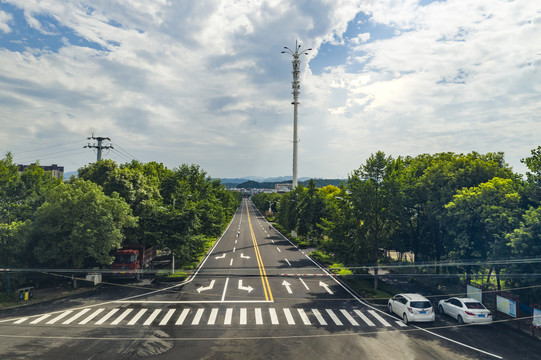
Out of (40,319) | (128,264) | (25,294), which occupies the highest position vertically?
(128,264)

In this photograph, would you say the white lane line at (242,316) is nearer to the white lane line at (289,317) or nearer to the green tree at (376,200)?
the white lane line at (289,317)

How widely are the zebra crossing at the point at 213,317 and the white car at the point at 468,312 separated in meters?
3.92

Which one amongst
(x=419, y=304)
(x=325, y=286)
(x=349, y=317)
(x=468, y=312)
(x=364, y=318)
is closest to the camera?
(x=468, y=312)

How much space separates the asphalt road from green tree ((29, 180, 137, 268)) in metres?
4.09

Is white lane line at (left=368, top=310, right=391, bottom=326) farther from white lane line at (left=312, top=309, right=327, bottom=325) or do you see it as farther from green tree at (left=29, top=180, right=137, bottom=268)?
green tree at (left=29, top=180, right=137, bottom=268)

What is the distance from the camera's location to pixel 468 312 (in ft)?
64.7

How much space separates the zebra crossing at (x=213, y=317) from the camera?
64.9 ft

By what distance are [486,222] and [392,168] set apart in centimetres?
898

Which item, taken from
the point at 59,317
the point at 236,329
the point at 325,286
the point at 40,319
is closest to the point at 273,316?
the point at 236,329

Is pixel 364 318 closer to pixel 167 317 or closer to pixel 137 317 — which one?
pixel 167 317

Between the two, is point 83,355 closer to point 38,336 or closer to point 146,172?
point 38,336

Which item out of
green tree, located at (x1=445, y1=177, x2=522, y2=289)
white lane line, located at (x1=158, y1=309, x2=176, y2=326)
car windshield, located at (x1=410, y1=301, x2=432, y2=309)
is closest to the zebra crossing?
white lane line, located at (x1=158, y1=309, x2=176, y2=326)

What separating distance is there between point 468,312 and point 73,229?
30.8 m

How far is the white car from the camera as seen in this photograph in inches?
769
